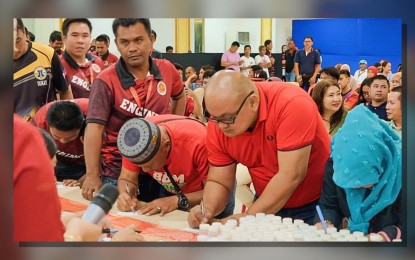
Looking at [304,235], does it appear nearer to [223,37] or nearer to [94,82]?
[223,37]

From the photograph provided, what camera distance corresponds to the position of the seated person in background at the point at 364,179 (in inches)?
75.7

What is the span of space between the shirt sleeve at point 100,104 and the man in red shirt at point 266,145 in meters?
0.34

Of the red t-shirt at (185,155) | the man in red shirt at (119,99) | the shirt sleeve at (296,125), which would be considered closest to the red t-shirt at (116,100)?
the man in red shirt at (119,99)

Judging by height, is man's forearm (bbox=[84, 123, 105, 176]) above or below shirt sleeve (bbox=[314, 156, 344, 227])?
above

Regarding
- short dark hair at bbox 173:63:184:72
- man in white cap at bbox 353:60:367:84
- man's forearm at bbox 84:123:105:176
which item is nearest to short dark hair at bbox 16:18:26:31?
man's forearm at bbox 84:123:105:176

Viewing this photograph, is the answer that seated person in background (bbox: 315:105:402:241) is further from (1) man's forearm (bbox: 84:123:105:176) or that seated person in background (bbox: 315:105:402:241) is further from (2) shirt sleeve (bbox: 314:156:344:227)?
(1) man's forearm (bbox: 84:123:105:176)

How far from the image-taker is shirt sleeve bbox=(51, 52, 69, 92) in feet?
6.84

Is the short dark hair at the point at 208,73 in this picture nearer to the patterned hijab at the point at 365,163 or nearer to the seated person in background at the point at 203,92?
the seated person in background at the point at 203,92

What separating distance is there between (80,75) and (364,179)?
958 millimetres

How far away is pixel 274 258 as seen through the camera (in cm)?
201

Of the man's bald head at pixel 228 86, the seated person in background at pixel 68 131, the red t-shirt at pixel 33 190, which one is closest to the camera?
the red t-shirt at pixel 33 190

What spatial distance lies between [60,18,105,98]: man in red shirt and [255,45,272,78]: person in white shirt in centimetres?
50

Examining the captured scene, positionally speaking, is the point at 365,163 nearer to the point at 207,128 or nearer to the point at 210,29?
the point at 207,128
